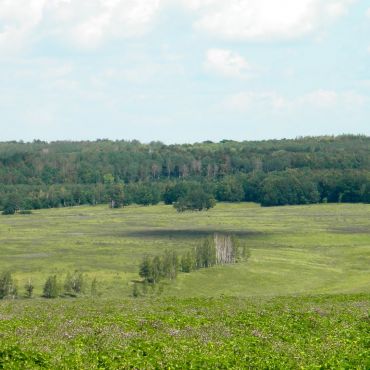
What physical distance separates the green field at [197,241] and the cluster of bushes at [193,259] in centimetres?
201

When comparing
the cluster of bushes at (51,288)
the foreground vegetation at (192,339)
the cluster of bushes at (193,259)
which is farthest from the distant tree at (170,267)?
the foreground vegetation at (192,339)

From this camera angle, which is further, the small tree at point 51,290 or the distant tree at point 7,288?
the small tree at point 51,290

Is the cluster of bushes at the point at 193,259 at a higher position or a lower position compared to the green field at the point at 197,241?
higher

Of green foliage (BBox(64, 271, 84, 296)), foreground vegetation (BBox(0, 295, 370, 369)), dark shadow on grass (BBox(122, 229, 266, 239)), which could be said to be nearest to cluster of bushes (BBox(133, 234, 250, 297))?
green foliage (BBox(64, 271, 84, 296))

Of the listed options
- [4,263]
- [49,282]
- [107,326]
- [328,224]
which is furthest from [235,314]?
[328,224]

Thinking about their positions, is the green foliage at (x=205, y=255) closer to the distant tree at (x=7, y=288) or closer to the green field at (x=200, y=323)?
the green field at (x=200, y=323)

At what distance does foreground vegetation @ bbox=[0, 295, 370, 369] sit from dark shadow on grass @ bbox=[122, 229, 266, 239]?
359 feet

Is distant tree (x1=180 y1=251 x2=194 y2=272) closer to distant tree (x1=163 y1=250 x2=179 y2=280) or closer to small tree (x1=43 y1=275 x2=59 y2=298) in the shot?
distant tree (x1=163 y1=250 x2=179 y2=280)

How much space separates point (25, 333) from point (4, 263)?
266ft

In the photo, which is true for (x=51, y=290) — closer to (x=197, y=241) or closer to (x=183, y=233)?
(x=197, y=241)

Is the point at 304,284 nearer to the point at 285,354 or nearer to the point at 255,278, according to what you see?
the point at 255,278

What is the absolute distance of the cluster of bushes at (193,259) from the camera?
3312 inches

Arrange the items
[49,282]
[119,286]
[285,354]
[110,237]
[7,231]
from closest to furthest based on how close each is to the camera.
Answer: [285,354] → [49,282] → [119,286] → [110,237] → [7,231]

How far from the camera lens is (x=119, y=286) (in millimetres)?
81125
